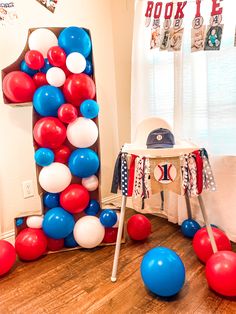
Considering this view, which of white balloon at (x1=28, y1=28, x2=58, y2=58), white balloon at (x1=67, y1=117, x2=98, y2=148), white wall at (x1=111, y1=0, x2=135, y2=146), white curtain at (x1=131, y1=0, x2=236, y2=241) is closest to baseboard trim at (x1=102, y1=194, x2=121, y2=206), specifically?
white wall at (x1=111, y1=0, x2=135, y2=146)

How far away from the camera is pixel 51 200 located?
157cm

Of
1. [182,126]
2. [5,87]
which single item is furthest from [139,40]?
[5,87]

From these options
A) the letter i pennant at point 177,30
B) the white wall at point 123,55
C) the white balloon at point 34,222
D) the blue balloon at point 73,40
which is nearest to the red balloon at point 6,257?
the white balloon at point 34,222

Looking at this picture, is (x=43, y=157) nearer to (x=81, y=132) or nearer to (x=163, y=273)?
(x=81, y=132)

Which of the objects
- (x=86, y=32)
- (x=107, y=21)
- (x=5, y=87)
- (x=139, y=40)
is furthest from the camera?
(x=107, y=21)

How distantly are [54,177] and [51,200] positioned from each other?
18 cm

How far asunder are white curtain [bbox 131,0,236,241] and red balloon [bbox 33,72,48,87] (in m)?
0.82

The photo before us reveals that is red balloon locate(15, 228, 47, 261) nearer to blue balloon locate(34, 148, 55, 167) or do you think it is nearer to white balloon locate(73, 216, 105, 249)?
white balloon locate(73, 216, 105, 249)

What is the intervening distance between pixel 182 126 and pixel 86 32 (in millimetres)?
909

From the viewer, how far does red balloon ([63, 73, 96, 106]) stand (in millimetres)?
1451

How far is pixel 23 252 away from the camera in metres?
1.50

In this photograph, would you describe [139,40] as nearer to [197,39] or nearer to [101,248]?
[197,39]

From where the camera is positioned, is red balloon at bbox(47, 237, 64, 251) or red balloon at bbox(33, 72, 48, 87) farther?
red balloon at bbox(47, 237, 64, 251)

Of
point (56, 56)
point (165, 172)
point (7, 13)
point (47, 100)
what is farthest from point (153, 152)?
point (7, 13)
